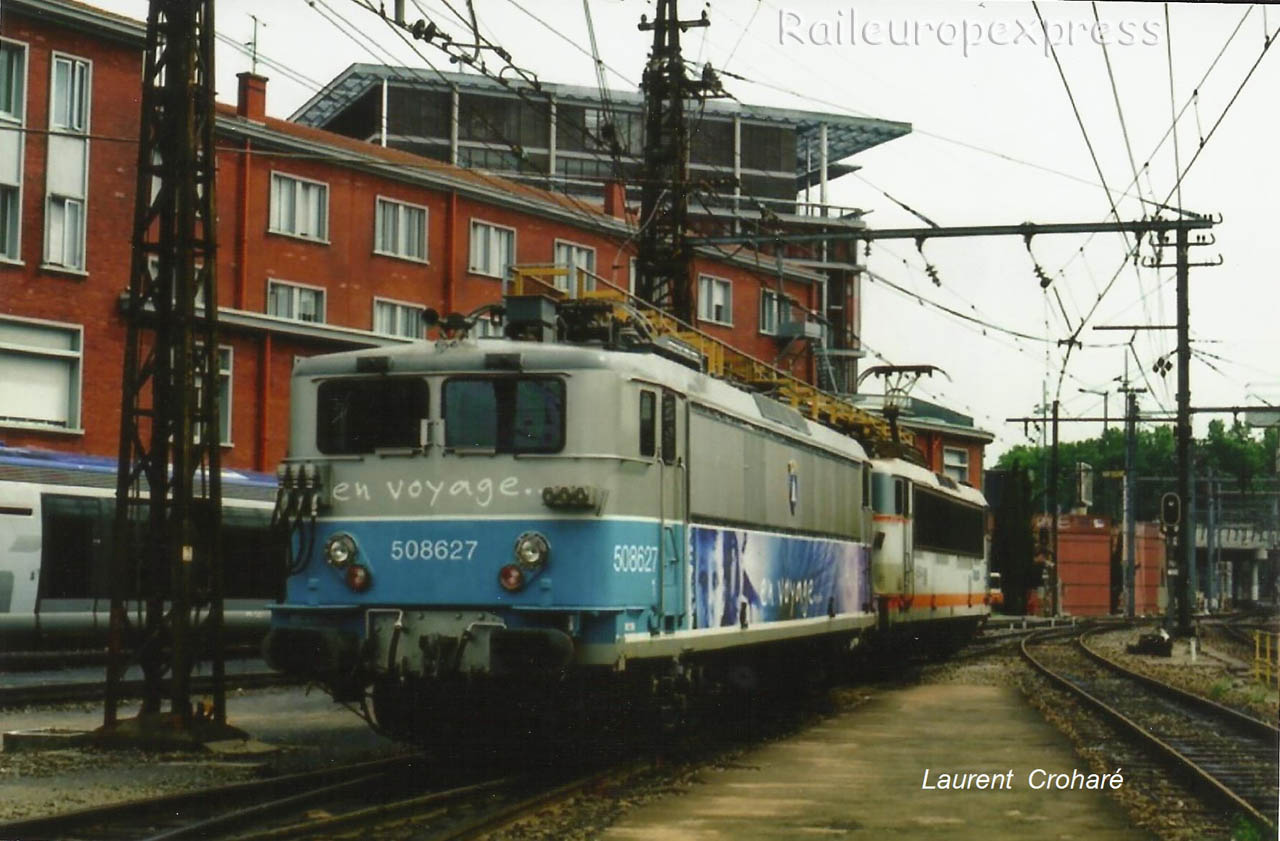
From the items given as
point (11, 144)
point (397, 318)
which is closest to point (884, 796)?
point (11, 144)

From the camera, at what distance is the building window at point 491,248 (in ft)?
139

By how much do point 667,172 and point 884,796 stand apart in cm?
1410

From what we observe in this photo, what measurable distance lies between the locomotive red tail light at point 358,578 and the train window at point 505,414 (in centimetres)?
110

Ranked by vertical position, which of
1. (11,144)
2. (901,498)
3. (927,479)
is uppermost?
(11,144)

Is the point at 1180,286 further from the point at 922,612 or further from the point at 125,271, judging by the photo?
the point at 125,271

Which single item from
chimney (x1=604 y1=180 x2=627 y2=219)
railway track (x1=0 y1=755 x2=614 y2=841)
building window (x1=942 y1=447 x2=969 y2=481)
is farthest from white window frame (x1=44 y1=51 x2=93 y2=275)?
building window (x1=942 y1=447 x2=969 y2=481)

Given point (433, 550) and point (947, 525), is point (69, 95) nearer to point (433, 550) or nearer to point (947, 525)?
point (947, 525)

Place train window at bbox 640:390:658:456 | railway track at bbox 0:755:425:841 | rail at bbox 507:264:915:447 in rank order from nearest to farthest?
railway track at bbox 0:755:425:841
train window at bbox 640:390:658:456
rail at bbox 507:264:915:447

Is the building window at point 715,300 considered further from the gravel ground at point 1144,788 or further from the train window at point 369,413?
the train window at point 369,413

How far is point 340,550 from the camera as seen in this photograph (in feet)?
43.6

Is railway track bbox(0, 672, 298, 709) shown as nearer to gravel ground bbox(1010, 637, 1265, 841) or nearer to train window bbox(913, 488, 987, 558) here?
gravel ground bbox(1010, 637, 1265, 841)

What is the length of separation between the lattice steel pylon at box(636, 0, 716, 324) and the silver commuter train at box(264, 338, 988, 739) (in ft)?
31.8

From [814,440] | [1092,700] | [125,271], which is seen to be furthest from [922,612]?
[125,271]

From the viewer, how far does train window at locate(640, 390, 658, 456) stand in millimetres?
13516
